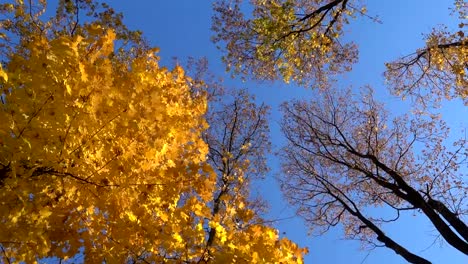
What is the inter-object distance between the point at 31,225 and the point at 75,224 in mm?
478

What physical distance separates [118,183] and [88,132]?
563mm

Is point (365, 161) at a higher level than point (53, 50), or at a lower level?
higher

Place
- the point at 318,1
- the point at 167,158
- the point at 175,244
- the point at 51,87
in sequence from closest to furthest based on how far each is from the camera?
the point at 51,87 → the point at 175,244 → the point at 167,158 → the point at 318,1

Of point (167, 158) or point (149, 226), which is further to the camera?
point (167, 158)

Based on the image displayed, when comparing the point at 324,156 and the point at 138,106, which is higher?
the point at 324,156

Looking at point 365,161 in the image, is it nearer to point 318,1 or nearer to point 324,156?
point 324,156

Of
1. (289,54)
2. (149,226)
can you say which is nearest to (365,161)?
(289,54)

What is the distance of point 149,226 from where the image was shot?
3.58 m

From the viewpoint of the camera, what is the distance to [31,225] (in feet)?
10.7

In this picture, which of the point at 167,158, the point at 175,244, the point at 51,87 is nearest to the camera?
the point at 51,87

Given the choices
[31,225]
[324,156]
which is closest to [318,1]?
[324,156]

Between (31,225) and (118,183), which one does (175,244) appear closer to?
(118,183)

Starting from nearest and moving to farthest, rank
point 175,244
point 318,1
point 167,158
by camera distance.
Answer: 1. point 175,244
2. point 167,158
3. point 318,1

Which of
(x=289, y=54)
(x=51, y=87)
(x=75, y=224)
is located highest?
(x=289, y=54)
